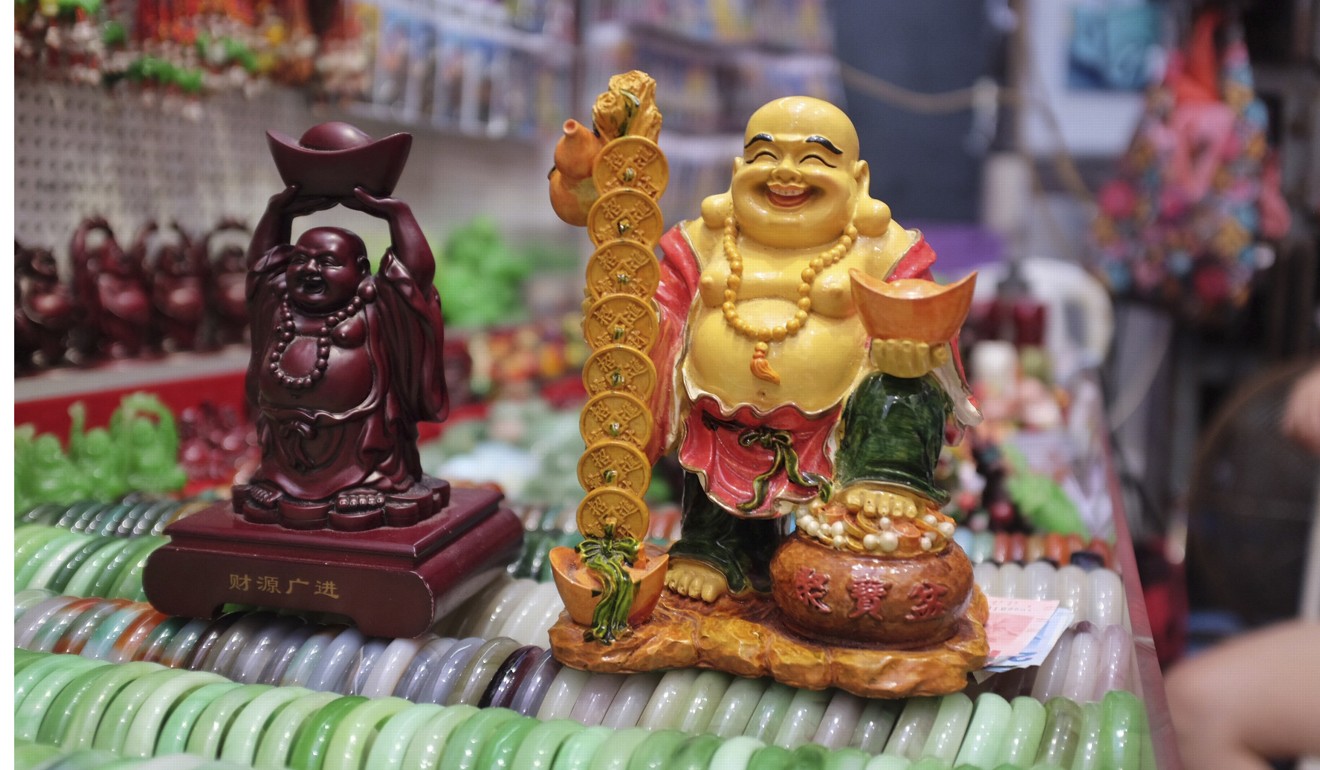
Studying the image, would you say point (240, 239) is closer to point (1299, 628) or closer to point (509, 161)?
point (509, 161)

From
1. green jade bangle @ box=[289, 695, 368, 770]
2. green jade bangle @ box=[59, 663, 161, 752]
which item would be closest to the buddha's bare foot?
green jade bangle @ box=[289, 695, 368, 770]

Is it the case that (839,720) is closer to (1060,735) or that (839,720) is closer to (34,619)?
(1060,735)

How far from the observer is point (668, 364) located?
142 centimetres

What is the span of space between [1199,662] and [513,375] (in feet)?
8.48

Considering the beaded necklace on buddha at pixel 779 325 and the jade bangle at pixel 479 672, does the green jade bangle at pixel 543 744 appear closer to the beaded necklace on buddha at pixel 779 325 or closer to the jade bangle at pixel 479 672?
the jade bangle at pixel 479 672

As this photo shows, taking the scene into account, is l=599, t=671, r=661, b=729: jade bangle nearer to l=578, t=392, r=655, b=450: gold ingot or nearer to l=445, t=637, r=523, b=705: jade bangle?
l=445, t=637, r=523, b=705: jade bangle

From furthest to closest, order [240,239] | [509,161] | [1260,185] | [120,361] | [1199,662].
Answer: [509,161], [1260,185], [240,239], [120,361], [1199,662]

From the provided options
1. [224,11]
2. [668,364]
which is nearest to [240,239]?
[224,11]

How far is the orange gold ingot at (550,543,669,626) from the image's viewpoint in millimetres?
1314

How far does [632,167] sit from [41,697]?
37.2 inches

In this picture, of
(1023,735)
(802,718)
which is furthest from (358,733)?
(1023,735)

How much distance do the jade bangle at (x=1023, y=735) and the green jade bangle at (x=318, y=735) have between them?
28.7 inches

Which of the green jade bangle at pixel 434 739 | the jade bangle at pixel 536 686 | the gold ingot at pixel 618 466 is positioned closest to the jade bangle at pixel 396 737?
the green jade bangle at pixel 434 739

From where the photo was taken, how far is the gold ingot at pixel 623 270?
135 cm
